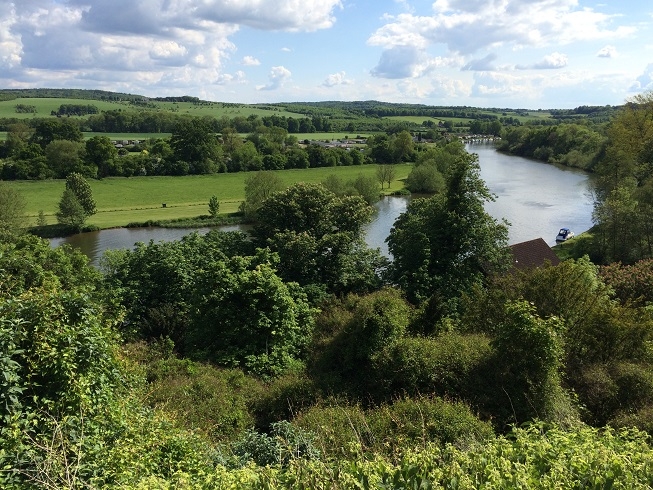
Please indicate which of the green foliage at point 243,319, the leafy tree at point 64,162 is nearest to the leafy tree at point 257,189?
the leafy tree at point 64,162

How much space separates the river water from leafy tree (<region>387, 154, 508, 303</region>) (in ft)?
37.5

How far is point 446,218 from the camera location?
1942 cm

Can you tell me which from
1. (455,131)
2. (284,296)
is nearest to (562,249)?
(284,296)

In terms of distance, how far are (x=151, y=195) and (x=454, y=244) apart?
4490 centimetres

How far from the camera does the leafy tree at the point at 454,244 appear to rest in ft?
60.4

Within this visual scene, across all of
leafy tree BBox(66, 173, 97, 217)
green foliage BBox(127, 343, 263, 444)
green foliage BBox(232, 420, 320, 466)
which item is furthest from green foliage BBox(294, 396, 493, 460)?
leafy tree BBox(66, 173, 97, 217)

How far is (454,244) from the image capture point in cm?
1906

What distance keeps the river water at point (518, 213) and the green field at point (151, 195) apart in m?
3.83

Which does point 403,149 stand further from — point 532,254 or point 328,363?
point 328,363

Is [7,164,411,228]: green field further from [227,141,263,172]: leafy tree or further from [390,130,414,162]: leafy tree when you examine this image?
[390,130,414,162]: leafy tree

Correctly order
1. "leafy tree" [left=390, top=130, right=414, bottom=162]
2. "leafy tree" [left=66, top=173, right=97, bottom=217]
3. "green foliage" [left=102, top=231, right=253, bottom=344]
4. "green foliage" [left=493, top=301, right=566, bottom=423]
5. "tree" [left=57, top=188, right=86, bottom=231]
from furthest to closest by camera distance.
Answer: "leafy tree" [left=390, top=130, right=414, bottom=162], "leafy tree" [left=66, top=173, right=97, bottom=217], "tree" [left=57, top=188, right=86, bottom=231], "green foliage" [left=102, top=231, right=253, bottom=344], "green foliage" [left=493, top=301, right=566, bottom=423]

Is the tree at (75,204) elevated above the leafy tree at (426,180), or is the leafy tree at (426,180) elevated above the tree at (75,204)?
the leafy tree at (426,180)

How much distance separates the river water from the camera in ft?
124

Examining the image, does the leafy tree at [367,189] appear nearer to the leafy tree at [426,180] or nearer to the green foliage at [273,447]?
the leafy tree at [426,180]
